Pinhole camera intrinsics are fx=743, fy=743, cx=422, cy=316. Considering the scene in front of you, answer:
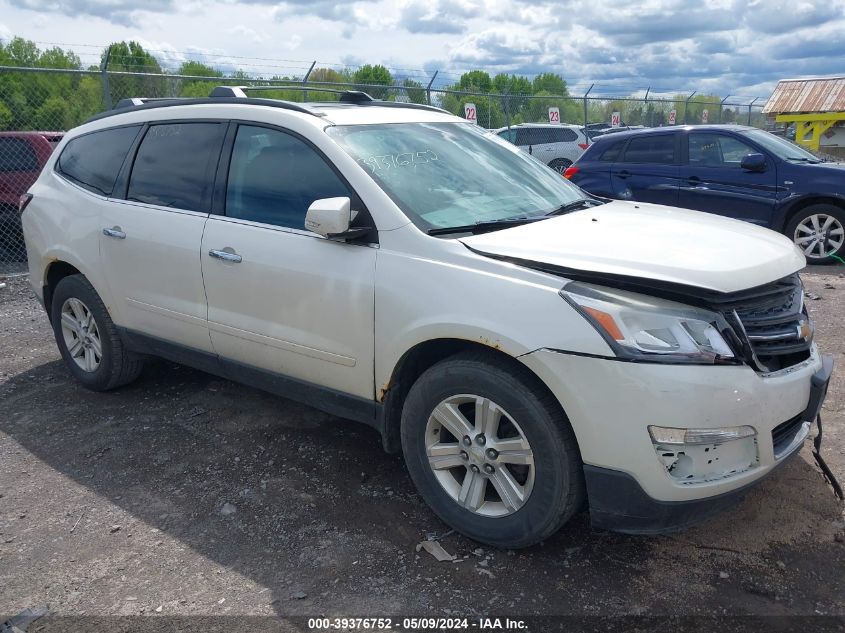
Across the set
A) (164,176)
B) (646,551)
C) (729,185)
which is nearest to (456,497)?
(646,551)

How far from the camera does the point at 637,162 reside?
9.56m

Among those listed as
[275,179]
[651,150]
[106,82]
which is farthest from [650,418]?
[106,82]

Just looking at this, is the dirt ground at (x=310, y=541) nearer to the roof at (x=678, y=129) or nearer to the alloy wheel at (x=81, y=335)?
the alloy wheel at (x=81, y=335)

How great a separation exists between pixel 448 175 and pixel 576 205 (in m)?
0.75

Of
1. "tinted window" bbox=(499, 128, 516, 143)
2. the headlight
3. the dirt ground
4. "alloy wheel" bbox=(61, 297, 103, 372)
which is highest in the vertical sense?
the headlight

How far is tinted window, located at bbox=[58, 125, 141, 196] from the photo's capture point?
462 cm

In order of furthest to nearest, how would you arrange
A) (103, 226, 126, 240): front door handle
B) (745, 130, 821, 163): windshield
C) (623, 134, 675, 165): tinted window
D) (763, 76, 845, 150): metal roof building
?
1. (763, 76, 845, 150): metal roof building
2. (623, 134, 675, 165): tinted window
3. (745, 130, 821, 163): windshield
4. (103, 226, 126, 240): front door handle

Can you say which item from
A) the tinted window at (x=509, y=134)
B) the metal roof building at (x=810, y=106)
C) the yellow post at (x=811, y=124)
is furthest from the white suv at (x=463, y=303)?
the tinted window at (x=509, y=134)

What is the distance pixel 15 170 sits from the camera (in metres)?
9.84

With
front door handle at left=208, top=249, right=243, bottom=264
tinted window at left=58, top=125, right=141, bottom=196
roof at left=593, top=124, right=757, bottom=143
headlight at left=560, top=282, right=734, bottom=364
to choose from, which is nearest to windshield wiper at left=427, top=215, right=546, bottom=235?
headlight at left=560, top=282, right=734, bottom=364

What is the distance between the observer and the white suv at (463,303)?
2691 millimetres

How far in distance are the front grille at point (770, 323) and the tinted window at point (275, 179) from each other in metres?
1.76

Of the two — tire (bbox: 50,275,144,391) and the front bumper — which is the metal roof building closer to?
the front bumper

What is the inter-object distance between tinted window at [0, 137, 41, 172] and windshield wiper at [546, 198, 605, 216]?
855 centimetres
